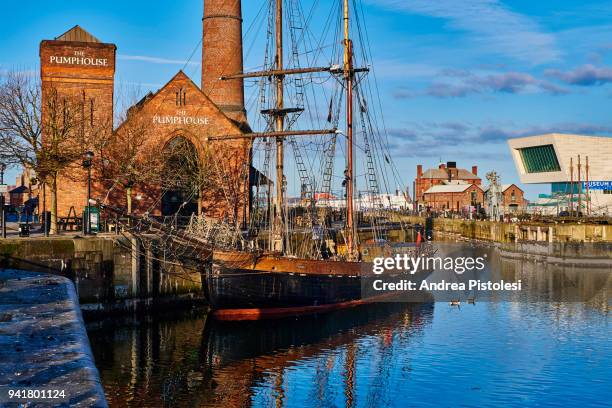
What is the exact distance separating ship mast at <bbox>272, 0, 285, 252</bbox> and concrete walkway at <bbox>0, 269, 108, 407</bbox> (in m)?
16.2

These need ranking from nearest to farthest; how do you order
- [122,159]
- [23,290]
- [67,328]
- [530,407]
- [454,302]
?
[67,328], [530,407], [23,290], [454,302], [122,159]

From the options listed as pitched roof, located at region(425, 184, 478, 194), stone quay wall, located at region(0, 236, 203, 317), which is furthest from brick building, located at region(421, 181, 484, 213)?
stone quay wall, located at region(0, 236, 203, 317)

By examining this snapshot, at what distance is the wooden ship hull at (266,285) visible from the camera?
33.3m

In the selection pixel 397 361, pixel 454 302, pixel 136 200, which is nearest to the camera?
pixel 397 361

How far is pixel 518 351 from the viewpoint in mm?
27516

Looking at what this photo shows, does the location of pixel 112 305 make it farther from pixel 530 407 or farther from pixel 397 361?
pixel 530 407

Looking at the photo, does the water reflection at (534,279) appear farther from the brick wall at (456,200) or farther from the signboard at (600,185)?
the brick wall at (456,200)

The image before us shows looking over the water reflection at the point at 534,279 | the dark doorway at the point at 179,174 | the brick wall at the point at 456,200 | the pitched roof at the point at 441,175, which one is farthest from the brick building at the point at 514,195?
the dark doorway at the point at 179,174

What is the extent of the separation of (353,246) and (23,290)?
2142 centimetres

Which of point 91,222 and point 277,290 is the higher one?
point 91,222

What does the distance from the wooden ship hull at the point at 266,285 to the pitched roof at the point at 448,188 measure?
A: 108m

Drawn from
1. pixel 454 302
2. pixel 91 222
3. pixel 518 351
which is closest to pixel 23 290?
pixel 91 222

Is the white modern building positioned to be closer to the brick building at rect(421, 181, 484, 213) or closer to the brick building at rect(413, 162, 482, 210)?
the brick building at rect(421, 181, 484, 213)

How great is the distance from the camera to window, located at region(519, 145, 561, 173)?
10806 centimetres
